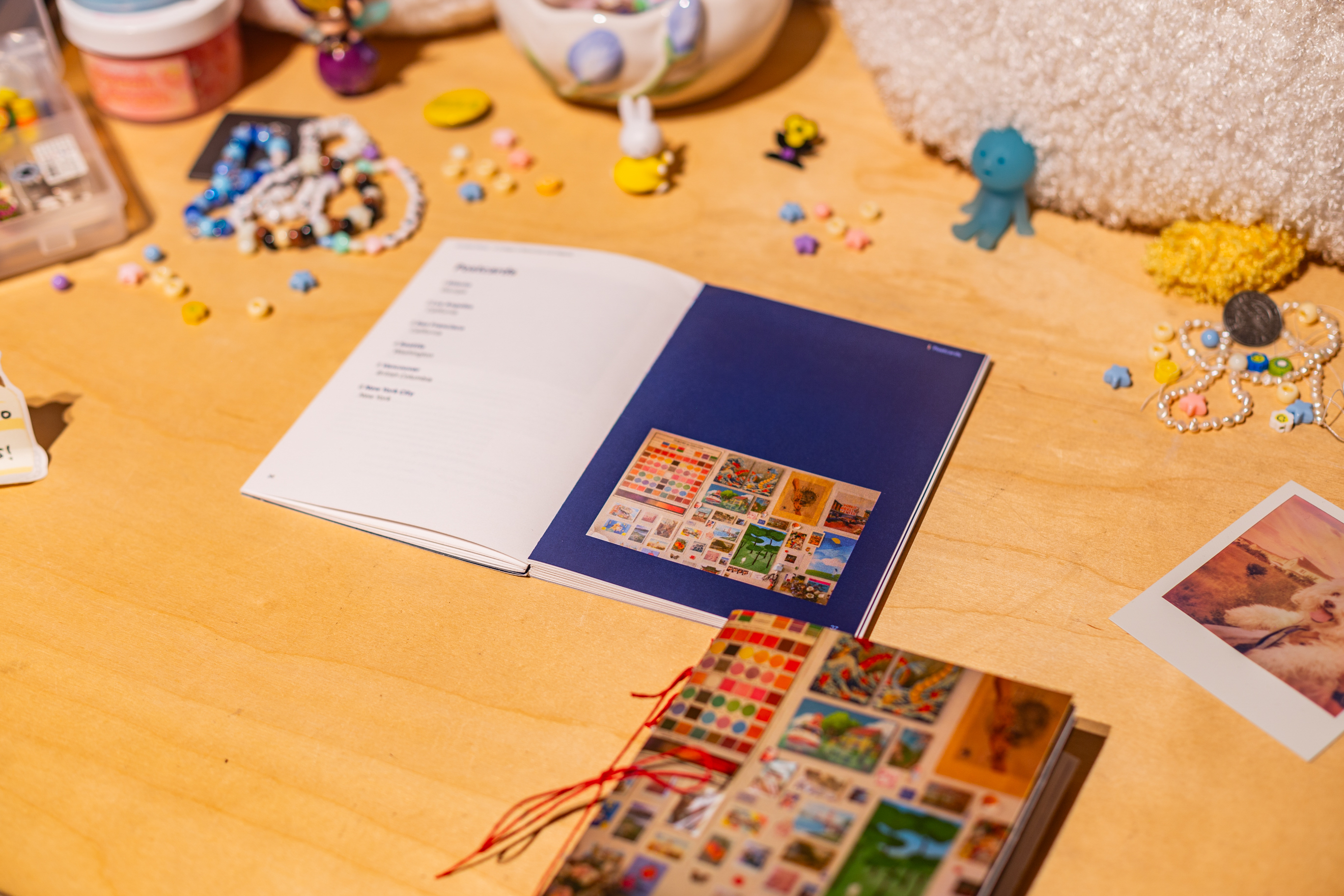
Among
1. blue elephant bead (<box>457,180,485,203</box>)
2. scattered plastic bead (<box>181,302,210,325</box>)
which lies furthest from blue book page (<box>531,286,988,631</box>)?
scattered plastic bead (<box>181,302,210,325</box>)

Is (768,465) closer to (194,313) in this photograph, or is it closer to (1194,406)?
(1194,406)

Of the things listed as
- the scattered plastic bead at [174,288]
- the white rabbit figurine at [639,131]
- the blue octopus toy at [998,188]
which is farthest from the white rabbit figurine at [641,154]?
the scattered plastic bead at [174,288]

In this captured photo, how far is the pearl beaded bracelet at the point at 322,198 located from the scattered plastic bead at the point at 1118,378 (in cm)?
53

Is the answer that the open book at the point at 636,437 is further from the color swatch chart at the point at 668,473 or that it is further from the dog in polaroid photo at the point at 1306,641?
the dog in polaroid photo at the point at 1306,641

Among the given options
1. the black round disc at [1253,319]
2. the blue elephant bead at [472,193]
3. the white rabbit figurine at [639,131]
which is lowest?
the blue elephant bead at [472,193]

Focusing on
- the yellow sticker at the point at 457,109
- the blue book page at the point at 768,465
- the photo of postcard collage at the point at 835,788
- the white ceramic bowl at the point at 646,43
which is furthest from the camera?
the yellow sticker at the point at 457,109

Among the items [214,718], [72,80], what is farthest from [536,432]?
[72,80]

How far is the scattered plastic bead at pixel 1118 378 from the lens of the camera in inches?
26.2

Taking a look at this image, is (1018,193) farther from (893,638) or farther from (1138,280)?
(893,638)

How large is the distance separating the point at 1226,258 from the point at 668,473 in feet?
1.34

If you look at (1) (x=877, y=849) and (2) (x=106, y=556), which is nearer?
(1) (x=877, y=849)

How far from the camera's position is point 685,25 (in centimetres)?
78

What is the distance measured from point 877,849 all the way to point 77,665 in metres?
0.45

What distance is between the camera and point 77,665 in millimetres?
581
